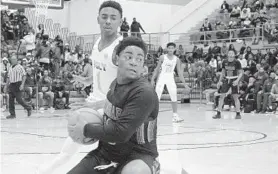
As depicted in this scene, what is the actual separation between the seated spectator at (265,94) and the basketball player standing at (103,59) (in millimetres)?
11944

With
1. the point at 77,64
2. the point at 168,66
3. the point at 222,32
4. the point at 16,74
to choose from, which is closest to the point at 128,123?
the point at 168,66

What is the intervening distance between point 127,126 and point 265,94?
13.3 m

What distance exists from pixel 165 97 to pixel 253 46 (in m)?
4.72

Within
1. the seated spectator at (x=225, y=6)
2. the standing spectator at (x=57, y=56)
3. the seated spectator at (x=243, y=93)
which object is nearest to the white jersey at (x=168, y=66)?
the seated spectator at (x=243, y=93)

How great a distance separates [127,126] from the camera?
3.32m

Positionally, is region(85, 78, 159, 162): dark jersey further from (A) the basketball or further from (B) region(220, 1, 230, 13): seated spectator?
(B) region(220, 1, 230, 13): seated spectator

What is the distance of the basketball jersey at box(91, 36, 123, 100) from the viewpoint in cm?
475

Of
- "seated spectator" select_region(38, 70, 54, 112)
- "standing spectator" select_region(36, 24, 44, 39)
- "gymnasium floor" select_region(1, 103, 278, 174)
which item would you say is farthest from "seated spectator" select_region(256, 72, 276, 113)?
"standing spectator" select_region(36, 24, 44, 39)

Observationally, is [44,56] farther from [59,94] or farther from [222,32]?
[222,32]

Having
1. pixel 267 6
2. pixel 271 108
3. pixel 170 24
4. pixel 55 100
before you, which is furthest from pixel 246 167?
pixel 170 24

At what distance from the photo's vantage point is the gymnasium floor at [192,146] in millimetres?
6066

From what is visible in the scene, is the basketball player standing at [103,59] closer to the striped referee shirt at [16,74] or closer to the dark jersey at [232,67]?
the dark jersey at [232,67]

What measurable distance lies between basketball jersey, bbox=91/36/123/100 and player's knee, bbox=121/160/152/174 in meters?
1.48

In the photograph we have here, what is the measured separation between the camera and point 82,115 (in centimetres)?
348
